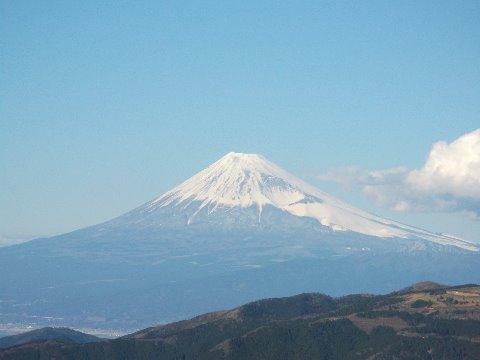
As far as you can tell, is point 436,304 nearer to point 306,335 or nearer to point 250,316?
point 306,335

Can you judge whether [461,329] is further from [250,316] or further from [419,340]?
[250,316]

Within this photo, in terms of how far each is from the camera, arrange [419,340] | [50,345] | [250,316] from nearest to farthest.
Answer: [419,340] → [50,345] → [250,316]

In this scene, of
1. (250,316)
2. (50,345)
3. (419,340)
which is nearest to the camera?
(419,340)

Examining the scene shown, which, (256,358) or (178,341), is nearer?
(256,358)

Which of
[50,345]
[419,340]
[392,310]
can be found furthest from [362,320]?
[50,345]

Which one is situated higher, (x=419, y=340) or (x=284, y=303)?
(x=284, y=303)

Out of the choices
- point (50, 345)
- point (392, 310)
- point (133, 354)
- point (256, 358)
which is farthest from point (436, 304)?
point (50, 345)
